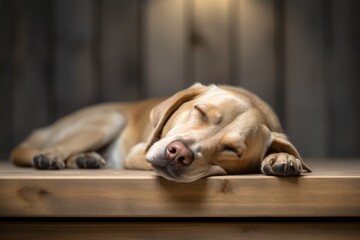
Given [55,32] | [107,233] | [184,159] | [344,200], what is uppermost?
[55,32]

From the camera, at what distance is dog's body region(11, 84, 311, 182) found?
2365 millimetres

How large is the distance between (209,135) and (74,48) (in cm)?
164

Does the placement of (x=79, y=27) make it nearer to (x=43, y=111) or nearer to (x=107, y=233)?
(x=43, y=111)

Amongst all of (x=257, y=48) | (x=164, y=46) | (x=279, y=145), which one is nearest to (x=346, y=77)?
(x=257, y=48)

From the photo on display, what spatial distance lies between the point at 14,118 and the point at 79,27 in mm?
682

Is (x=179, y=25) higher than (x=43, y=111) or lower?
higher

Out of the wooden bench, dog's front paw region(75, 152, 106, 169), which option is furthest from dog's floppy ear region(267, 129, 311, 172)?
dog's front paw region(75, 152, 106, 169)

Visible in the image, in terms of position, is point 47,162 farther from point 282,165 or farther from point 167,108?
point 282,165

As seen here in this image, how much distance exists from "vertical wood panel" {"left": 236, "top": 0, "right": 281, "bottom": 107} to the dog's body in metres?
0.64

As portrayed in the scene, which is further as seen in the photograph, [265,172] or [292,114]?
[292,114]

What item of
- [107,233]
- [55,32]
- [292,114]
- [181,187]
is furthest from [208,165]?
[55,32]

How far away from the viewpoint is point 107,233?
2412mm

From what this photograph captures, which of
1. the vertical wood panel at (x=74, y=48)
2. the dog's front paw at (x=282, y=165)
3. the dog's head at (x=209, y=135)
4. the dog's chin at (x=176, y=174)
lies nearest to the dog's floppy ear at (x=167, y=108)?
the dog's head at (x=209, y=135)

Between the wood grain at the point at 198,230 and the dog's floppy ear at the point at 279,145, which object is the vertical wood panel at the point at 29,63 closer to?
the wood grain at the point at 198,230
